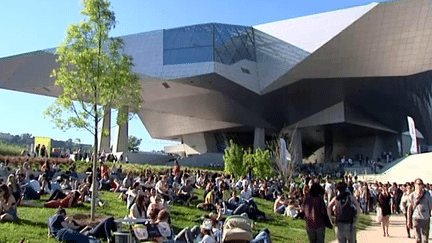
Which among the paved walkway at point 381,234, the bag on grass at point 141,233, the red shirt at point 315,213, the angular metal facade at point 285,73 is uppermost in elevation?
the angular metal facade at point 285,73

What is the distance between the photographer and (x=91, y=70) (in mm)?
11156

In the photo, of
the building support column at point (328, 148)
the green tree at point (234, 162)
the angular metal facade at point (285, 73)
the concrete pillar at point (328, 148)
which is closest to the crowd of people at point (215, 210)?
the green tree at point (234, 162)

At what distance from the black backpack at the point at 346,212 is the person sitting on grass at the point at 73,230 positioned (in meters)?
4.28

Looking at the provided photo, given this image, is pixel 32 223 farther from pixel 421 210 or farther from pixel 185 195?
pixel 421 210

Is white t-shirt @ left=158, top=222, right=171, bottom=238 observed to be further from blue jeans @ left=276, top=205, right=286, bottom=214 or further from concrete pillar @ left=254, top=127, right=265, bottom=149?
concrete pillar @ left=254, top=127, right=265, bottom=149

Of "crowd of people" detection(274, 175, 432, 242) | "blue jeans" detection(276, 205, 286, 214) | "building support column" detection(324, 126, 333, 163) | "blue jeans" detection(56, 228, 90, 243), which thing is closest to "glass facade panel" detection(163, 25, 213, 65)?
"blue jeans" detection(276, 205, 286, 214)

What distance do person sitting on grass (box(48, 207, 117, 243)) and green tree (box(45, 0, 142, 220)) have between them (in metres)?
2.87

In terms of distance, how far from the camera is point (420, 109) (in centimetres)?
5362

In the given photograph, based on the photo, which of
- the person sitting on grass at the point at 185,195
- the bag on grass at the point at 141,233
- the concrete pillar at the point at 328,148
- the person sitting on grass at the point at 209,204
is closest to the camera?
the bag on grass at the point at 141,233

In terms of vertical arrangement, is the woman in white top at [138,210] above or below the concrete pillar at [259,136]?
below

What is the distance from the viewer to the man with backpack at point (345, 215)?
7.41 m

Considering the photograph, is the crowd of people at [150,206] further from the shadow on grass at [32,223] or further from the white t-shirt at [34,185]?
the shadow on grass at [32,223]

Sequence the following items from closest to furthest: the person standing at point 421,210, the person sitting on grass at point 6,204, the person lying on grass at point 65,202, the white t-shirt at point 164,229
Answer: the white t-shirt at point 164,229 < the person standing at point 421,210 < the person sitting on grass at point 6,204 < the person lying on grass at point 65,202

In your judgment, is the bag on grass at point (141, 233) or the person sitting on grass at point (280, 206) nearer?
the bag on grass at point (141, 233)
